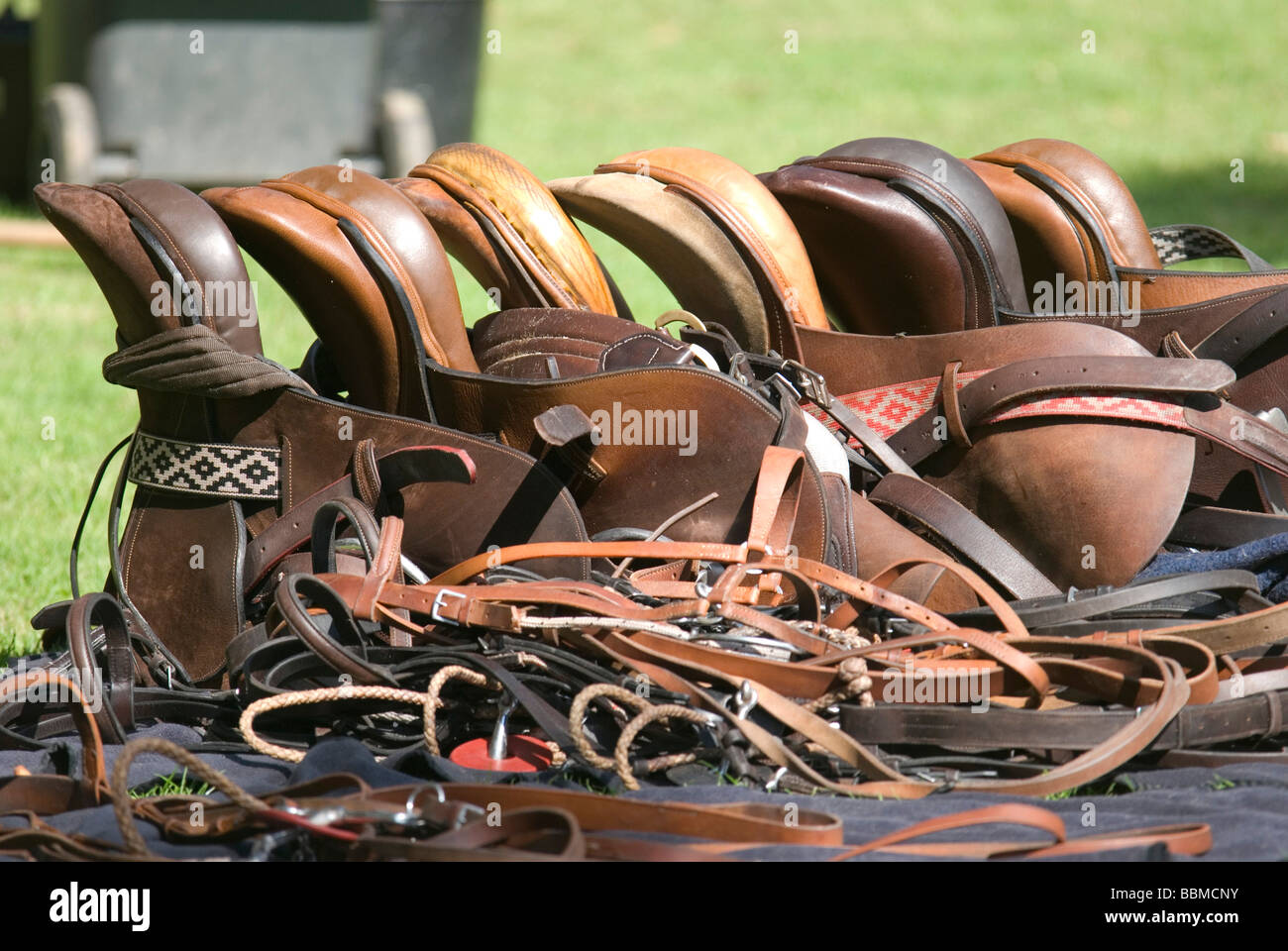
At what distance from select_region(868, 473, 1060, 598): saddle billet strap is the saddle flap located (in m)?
0.67

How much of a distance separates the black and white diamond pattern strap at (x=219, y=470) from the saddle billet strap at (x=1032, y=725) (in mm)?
985

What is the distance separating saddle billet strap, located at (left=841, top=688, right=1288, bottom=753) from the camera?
1.73 metres

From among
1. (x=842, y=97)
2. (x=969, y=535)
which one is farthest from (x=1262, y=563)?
(x=842, y=97)

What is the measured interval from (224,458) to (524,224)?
0.68m

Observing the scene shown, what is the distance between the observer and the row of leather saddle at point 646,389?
7.06 feet

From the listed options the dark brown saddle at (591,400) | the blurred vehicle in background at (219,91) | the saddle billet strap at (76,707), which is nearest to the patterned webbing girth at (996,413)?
the dark brown saddle at (591,400)

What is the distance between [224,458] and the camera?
2178mm
